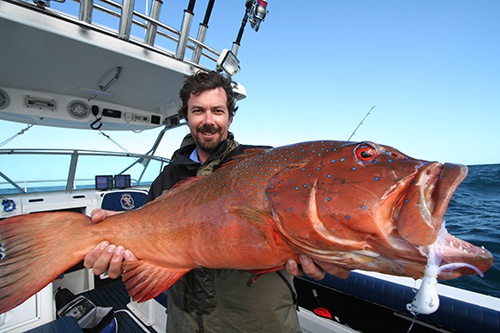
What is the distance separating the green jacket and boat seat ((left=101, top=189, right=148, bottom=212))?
12.3 feet

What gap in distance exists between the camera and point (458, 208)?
12055 mm

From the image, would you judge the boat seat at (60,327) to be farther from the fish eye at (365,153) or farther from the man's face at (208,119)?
the fish eye at (365,153)

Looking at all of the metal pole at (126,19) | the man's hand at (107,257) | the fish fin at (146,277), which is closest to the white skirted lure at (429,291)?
the fish fin at (146,277)

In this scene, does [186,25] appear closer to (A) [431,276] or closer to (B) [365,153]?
(B) [365,153]

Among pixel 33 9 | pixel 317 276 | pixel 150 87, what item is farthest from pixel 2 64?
pixel 317 276

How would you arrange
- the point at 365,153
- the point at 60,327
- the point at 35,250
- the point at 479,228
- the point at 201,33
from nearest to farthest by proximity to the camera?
the point at 365,153
the point at 35,250
the point at 60,327
the point at 201,33
the point at 479,228

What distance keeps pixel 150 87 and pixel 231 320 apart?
4.16m

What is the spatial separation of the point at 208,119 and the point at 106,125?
493 cm

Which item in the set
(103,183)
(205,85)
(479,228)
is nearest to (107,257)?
(205,85)

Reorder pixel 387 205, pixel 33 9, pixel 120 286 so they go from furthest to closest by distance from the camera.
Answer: pixel 120 286, pixel 33 9, pixel 387 205

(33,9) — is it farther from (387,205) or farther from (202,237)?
(387,205)

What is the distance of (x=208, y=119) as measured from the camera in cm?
221

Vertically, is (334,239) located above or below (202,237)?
above

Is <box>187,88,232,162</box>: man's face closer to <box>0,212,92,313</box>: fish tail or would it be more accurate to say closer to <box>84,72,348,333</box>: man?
<box>84,72,348,333</box>: man
